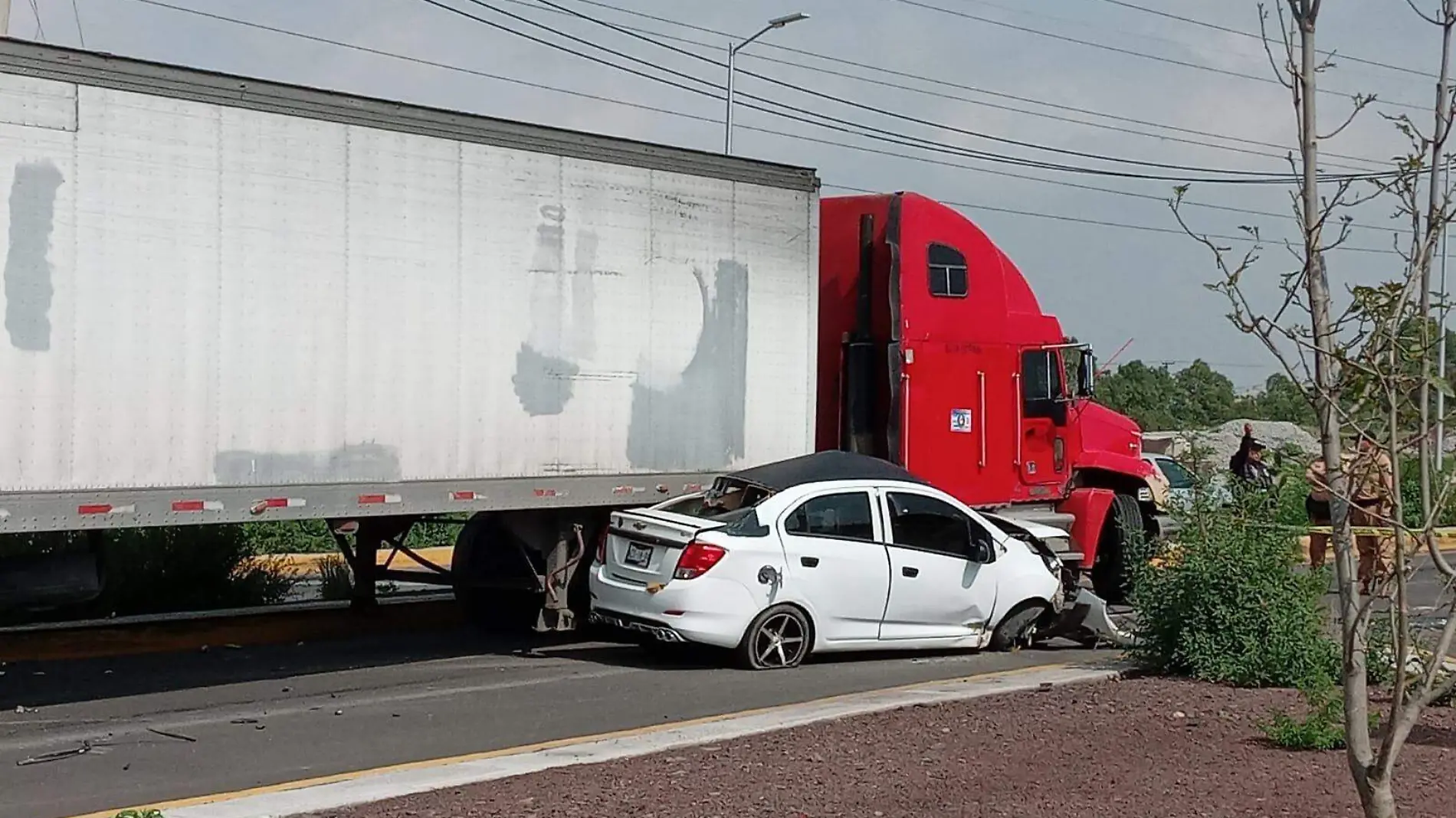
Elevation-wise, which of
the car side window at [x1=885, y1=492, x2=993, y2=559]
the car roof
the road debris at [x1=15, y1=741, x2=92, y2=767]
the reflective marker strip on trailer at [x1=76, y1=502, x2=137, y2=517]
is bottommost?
the road debris at [x1=15, y1=741, x2=92, y2=767]

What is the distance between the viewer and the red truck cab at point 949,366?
48.8 feet

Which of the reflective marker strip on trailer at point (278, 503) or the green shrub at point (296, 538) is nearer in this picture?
the reflective marker strip on trailer at point (278, 503)

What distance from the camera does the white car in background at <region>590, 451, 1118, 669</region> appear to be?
1197cm

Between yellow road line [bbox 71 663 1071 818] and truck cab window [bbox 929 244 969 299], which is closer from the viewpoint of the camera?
yellow road line [bbox 71 663 1071 818]

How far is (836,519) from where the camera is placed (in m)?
12.6

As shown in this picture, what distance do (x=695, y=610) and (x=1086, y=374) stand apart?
6.01 meters

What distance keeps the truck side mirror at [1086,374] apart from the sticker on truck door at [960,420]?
147 cm

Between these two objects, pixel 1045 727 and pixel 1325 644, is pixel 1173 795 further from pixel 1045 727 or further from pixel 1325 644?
pixel 1325 644

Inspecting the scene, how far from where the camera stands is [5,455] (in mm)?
9070

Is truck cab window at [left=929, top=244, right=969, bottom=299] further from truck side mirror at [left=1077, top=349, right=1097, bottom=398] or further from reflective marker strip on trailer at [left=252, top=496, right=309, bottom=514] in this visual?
reflective marker strip on trailer at [left=252, top=496, right=309, bottom=514]

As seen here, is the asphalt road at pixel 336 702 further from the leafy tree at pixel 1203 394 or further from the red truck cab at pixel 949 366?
the leafy tree at pixel 1203 394

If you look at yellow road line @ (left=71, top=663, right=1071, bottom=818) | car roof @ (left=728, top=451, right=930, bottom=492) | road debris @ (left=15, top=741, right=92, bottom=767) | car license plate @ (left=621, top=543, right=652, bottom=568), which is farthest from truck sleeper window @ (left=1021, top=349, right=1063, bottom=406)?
road debris @ (left=15, top=741, right=92, bottom=767)

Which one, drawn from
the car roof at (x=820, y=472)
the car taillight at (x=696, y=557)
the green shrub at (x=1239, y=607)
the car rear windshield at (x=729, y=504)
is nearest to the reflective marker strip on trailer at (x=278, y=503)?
the car taillight at (x=696, y=557)

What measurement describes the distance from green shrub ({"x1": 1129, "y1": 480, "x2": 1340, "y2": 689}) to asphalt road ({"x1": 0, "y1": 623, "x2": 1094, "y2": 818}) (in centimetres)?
182
